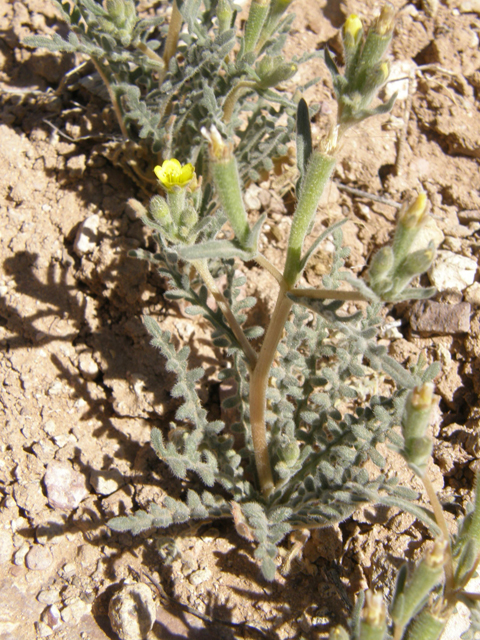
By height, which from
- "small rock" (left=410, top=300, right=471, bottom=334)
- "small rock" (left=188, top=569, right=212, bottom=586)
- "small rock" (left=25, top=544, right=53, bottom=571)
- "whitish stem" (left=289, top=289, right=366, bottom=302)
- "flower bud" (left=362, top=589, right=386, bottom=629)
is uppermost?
"whitish stem" (left=289, top=289, right=366, bottom=302)

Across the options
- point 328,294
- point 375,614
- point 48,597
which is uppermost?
point 328,294

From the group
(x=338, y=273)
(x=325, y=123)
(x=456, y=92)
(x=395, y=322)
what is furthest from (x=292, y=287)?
(x=456, y=92)

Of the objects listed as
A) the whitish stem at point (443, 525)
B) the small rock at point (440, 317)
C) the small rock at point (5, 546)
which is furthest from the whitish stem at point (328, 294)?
the small rock at point (5, 546)

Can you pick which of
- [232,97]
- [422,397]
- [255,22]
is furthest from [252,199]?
[422,397]

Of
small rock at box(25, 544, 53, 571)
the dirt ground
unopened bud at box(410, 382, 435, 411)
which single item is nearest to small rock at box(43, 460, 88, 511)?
the dirt ground

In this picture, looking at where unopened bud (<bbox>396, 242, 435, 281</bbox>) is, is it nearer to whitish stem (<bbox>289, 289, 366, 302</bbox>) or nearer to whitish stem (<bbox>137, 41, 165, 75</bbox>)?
whitish stem (<bbox>289, 289, 366, 302</bbox>)

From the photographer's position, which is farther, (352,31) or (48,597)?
(48,597)

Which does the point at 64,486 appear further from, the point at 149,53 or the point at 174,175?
the point at 149,53
